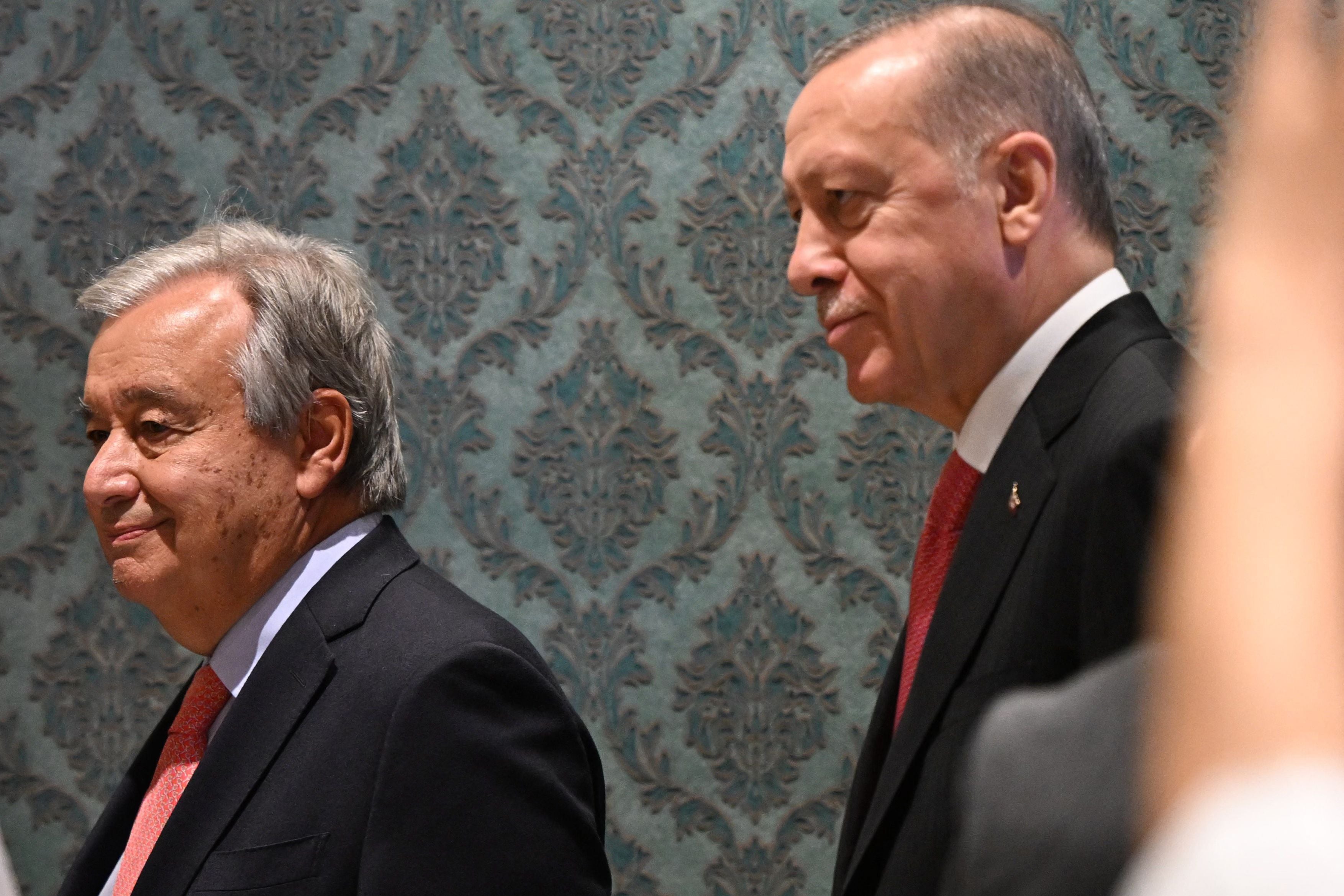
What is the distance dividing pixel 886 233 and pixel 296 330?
2.35 feet

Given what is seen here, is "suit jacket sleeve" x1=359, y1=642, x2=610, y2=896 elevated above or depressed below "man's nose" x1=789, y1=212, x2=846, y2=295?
below

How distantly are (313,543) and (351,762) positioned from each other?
0.31m

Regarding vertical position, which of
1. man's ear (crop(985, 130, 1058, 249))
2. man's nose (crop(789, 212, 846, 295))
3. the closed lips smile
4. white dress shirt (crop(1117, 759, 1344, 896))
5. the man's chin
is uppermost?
white dress shirt (crop(1117, 759, 1344, 896))

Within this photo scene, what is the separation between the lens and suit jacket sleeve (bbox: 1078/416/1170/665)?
0.87 metres

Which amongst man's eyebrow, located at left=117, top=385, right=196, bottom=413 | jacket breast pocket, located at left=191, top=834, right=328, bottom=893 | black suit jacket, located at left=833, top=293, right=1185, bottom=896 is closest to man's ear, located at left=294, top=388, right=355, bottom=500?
man's eyebrow, located at left=117, top=385, right=196, bottom=413

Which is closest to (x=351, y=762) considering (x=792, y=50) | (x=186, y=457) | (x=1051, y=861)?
(x=186, y=457)

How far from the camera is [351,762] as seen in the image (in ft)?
4.04

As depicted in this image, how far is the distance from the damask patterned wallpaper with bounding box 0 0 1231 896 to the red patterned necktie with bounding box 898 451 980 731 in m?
1.05

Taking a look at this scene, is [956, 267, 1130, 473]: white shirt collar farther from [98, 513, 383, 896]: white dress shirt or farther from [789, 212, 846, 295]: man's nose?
[98, 513, 383, 896]: white dress shirt

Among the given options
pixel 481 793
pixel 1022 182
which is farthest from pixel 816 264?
pixel 481 793

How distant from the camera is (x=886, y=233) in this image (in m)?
1.11

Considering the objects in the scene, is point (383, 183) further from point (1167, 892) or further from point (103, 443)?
point (1167, 892)

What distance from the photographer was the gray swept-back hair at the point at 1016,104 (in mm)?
1104

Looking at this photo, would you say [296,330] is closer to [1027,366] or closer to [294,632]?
[294,632]
